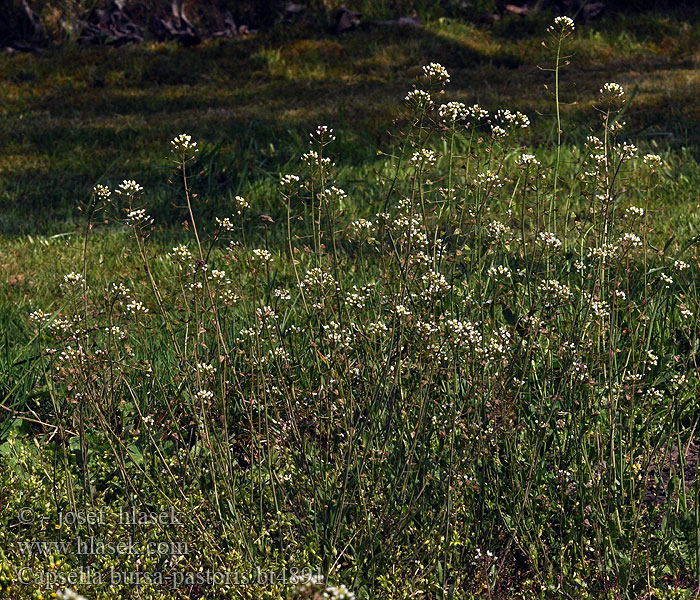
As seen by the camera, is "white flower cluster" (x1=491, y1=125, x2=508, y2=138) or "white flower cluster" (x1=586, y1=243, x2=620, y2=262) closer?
"white flower cluster" (x1=586, y1=243, x2=620, y2=262)

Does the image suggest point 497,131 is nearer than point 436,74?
No

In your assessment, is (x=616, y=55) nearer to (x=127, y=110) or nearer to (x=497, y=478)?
(x=127, y=110)

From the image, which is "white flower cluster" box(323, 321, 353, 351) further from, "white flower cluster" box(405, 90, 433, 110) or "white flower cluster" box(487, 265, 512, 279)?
"white flower cluster" box(405, 90, 433, 110)

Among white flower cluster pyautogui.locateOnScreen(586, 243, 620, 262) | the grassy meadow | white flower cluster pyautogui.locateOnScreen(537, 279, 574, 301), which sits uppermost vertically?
white flower cluster pyautogui.locateOnScreen(586, 243, 620, 262)

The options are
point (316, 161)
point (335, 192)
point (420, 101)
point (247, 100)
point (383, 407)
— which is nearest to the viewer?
point (420, 101)

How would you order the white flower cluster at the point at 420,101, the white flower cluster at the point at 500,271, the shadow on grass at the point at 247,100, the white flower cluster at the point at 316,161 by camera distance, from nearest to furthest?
the white flower cluster at the point at 420,101 < the white flower cluster at the point at 316,161 < the white flower cluster at the point at 500,271 < the shadow on grass at the point at 247,100

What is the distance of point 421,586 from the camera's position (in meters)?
2.21

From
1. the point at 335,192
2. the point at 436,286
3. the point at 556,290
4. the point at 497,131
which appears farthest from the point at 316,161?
the point at 556,290

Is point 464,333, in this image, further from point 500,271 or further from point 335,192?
point 335,192

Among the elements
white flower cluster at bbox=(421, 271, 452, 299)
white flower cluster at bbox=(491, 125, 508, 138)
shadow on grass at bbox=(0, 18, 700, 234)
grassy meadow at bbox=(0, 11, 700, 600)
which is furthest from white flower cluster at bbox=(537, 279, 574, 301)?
shadow on grass at bbox=(0, 18, 700, 234)

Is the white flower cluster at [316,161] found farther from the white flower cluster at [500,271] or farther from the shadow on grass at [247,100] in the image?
the shadow on grass at [247,100]

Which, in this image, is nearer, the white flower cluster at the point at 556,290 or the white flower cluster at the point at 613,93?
the white flower cluster at the point at 556,290

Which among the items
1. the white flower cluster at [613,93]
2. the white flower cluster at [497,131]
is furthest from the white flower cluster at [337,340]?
the white flower cluster at [613,93]

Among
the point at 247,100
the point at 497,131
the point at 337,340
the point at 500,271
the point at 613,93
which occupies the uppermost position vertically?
the point at 613,93
